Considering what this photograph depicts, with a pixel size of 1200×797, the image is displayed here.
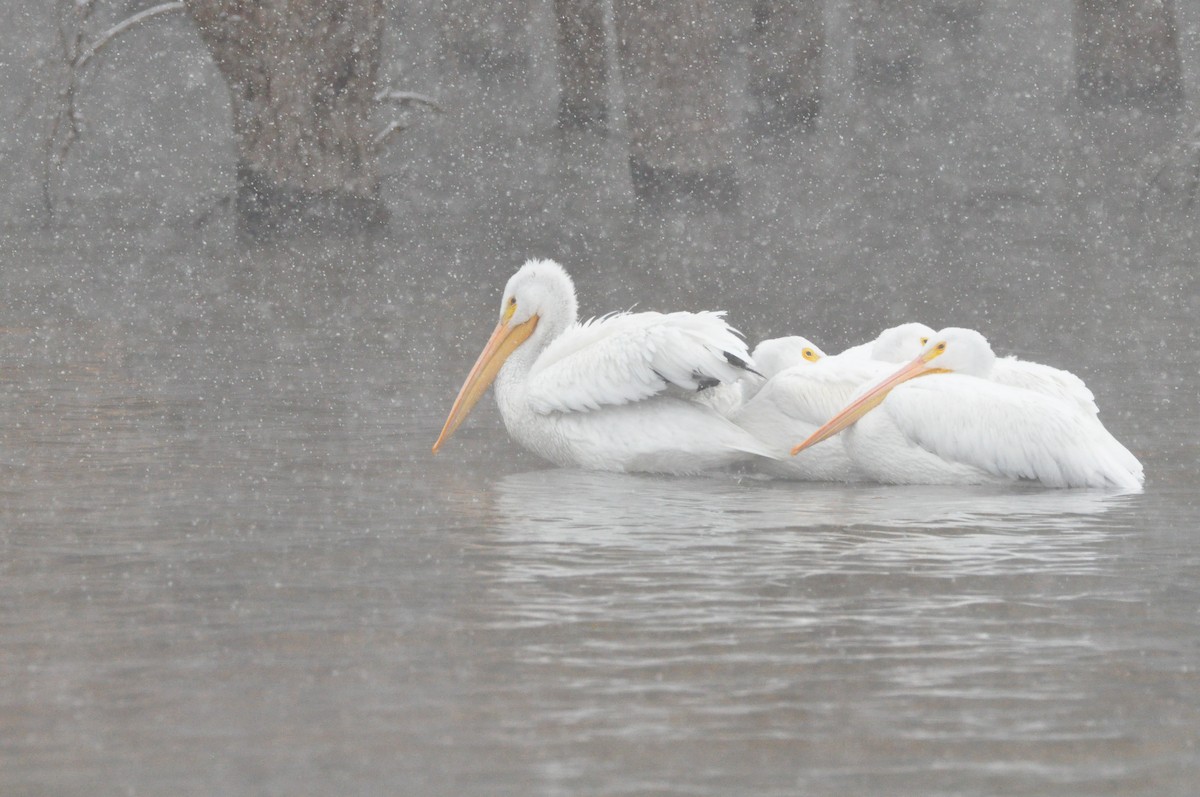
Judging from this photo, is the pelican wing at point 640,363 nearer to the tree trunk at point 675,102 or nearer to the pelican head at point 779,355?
the pelican head at point 779,355

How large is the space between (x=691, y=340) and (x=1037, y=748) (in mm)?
4132

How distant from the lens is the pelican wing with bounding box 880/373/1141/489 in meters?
8.12

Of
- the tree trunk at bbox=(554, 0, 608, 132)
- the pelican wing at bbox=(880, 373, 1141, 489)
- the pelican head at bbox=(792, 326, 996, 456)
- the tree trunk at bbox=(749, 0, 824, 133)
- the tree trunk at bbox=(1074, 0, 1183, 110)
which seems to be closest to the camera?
the pelican wing at bbox=(880, 373, 1141, 489)

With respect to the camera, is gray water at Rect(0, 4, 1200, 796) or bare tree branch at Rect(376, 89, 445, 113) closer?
gray water at Rect(0, 4, 1200, 796)

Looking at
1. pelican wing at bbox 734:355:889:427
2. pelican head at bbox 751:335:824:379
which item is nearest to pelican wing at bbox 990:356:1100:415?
pelican wing at bbox 734:355:889:427

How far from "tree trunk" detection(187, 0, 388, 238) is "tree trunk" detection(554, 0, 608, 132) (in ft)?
12.0

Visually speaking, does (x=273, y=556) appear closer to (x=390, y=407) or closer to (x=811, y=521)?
(x=811, y=521)

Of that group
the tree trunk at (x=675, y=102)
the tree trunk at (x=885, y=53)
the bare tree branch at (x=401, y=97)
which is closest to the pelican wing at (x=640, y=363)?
the bare tree branch at (x=401, y=97)

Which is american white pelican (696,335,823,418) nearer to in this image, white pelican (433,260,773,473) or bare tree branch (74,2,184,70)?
white pelican (433,260,773,473)

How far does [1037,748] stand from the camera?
4.48m

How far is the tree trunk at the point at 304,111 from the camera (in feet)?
61.6

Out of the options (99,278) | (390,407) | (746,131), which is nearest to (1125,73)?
(746,131)

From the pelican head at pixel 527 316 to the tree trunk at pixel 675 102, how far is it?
11407mm

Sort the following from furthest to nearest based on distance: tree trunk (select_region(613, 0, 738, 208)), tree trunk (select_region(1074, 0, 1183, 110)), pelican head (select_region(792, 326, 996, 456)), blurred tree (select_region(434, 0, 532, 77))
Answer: blurred tree (select_region(434, 0, 532, 77)), tree trunk (select_region(1074, 0, 1183, 110)), tree trunk (select_region(613, 0, 738, 208)), pelican head (select_region(792, 326, 996, 456))
